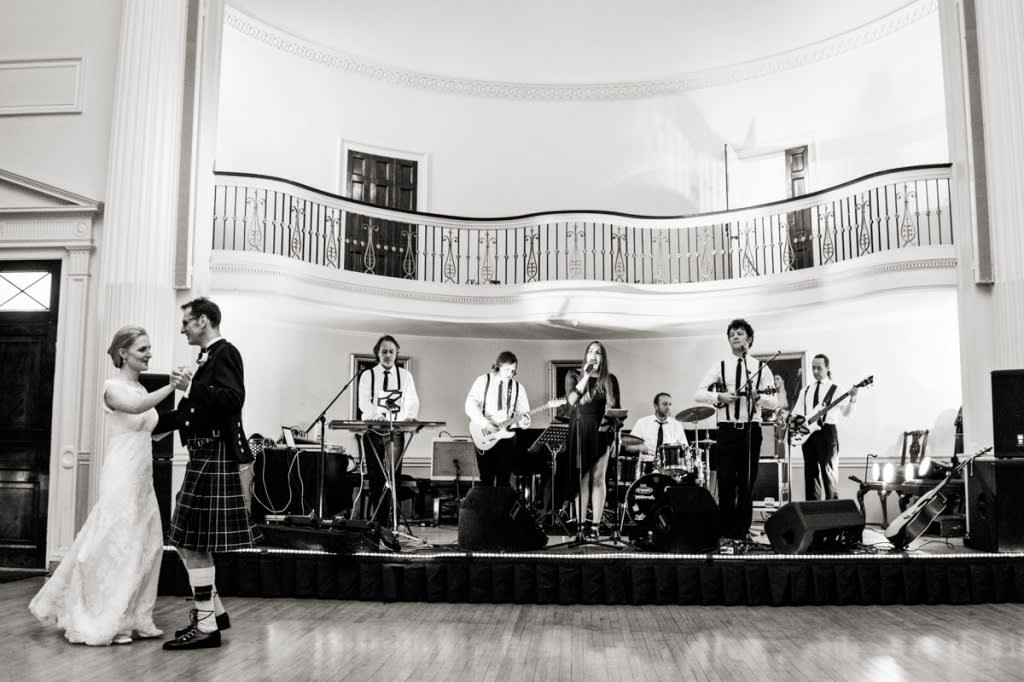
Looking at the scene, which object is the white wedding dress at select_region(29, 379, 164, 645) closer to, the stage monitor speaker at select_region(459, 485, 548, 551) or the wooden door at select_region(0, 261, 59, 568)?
the stage monitor speaker at select_region(459, 485, 548, 551)

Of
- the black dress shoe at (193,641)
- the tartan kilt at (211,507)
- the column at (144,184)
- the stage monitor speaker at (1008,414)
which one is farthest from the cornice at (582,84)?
the black dress shoe at (193,641)

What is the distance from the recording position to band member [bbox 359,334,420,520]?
22.5 ft

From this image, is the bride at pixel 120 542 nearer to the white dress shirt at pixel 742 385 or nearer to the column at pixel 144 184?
the column at pixel 144 184

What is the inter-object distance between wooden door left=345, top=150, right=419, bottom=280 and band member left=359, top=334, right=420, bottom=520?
12.9 feet

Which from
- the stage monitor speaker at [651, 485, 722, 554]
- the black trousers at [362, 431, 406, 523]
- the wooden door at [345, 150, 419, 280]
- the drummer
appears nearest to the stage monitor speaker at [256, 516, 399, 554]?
the black trousers at [362, 431, 406, 523]

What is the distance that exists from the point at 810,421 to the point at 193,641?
229 inches

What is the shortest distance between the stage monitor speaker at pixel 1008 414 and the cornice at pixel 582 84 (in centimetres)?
685

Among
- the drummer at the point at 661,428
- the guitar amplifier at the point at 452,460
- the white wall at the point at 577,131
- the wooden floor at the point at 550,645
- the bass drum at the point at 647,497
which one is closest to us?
the wooden floor at the point at 550,645

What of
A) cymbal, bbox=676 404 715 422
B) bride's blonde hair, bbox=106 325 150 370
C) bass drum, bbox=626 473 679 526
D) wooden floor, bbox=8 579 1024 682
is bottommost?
wooden floor, bbox=8 579 1024 682

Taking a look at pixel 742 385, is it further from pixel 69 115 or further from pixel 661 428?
pixel 69 115

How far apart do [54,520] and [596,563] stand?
433cm

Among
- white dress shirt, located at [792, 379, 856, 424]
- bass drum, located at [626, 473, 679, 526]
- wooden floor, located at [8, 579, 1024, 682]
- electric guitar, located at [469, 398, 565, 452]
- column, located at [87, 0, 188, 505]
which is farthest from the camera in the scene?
white dress shirt, located at [792, 379, 856, 424]

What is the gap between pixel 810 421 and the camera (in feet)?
26.0

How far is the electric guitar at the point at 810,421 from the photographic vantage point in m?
7.79
